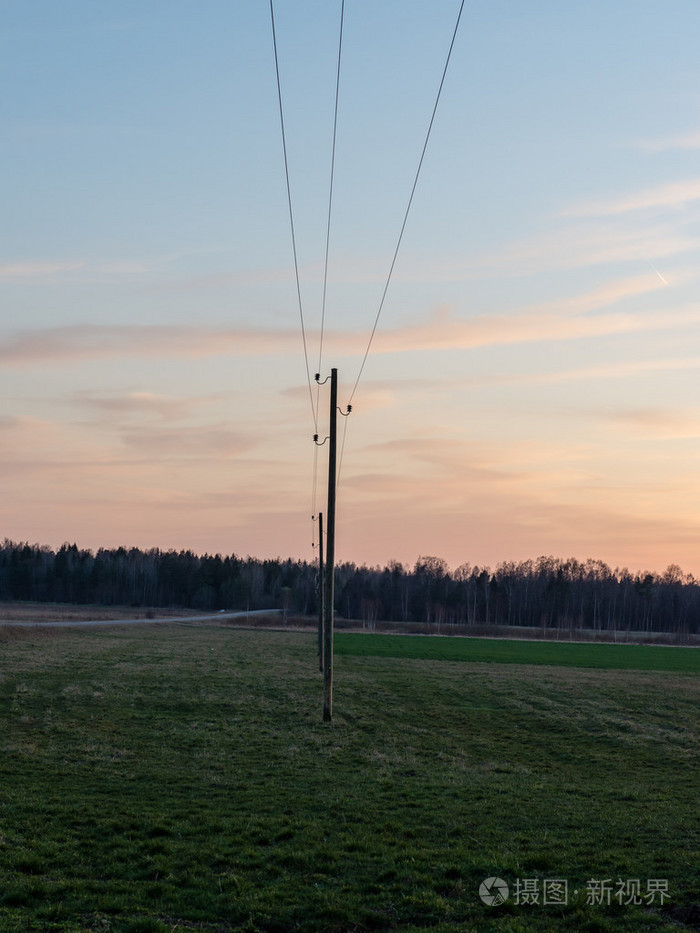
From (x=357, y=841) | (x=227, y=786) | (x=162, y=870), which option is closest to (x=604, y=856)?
(x=357, y=841)

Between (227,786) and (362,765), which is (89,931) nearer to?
(227,786)

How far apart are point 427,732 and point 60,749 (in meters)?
13.3

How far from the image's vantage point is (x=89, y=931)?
8.88 meters

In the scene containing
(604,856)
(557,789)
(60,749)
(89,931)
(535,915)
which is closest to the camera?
(89,931)

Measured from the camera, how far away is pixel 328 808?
53.9 feet
